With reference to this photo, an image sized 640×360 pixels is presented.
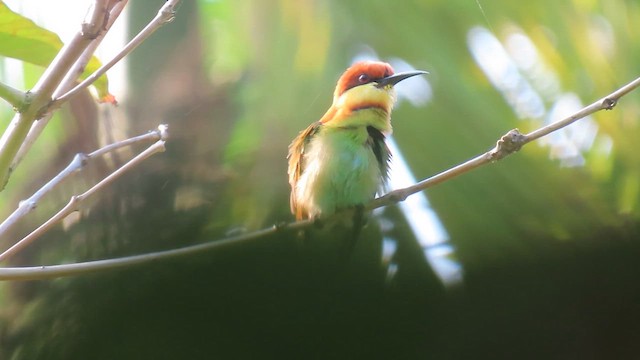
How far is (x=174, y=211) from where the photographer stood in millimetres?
1282

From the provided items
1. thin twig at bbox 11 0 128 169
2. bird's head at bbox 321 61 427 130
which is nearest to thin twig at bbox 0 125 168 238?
thin twig at bbox 11 0 128 169

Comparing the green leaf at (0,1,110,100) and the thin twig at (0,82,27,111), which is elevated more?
the green leaf at (0,1,110,100)

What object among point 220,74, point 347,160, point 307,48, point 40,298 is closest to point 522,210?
point 347,160

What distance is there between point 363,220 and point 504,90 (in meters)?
0.30

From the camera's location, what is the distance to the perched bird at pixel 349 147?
1.24 meters

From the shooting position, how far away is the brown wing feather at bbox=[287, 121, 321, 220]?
126 cm

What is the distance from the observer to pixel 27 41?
0.87 meters

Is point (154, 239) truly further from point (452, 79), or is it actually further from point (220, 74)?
point (452, 79)

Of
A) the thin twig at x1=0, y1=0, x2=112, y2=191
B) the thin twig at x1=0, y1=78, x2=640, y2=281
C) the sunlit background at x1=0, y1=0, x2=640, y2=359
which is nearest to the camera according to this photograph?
the thin twig at x1=0, y1=0, x2=112, y2=191

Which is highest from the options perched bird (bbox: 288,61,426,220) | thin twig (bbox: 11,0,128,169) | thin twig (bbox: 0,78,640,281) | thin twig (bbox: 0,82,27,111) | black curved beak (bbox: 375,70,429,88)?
black curved beak (bbox: 375,70,429,88)

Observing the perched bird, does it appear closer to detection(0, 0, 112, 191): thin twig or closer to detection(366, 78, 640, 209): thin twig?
detection(366, 78, 640, 209): thin twig

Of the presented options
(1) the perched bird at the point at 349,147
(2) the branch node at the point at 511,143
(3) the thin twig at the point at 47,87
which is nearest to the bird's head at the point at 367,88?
(1) the perched bird at the point at 349,147

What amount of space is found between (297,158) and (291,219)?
101 millimetres

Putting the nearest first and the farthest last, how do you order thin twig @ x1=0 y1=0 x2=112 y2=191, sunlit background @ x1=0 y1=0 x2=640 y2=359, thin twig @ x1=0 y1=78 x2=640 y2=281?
1. thin twig @ x1=0 y1=0 x2=112 y2=191
2. thin twig @ x1=0 y1=78 x2=640 y2=281
3. sunlit background @ x1=0 y1=0 x2=640 y2=359
